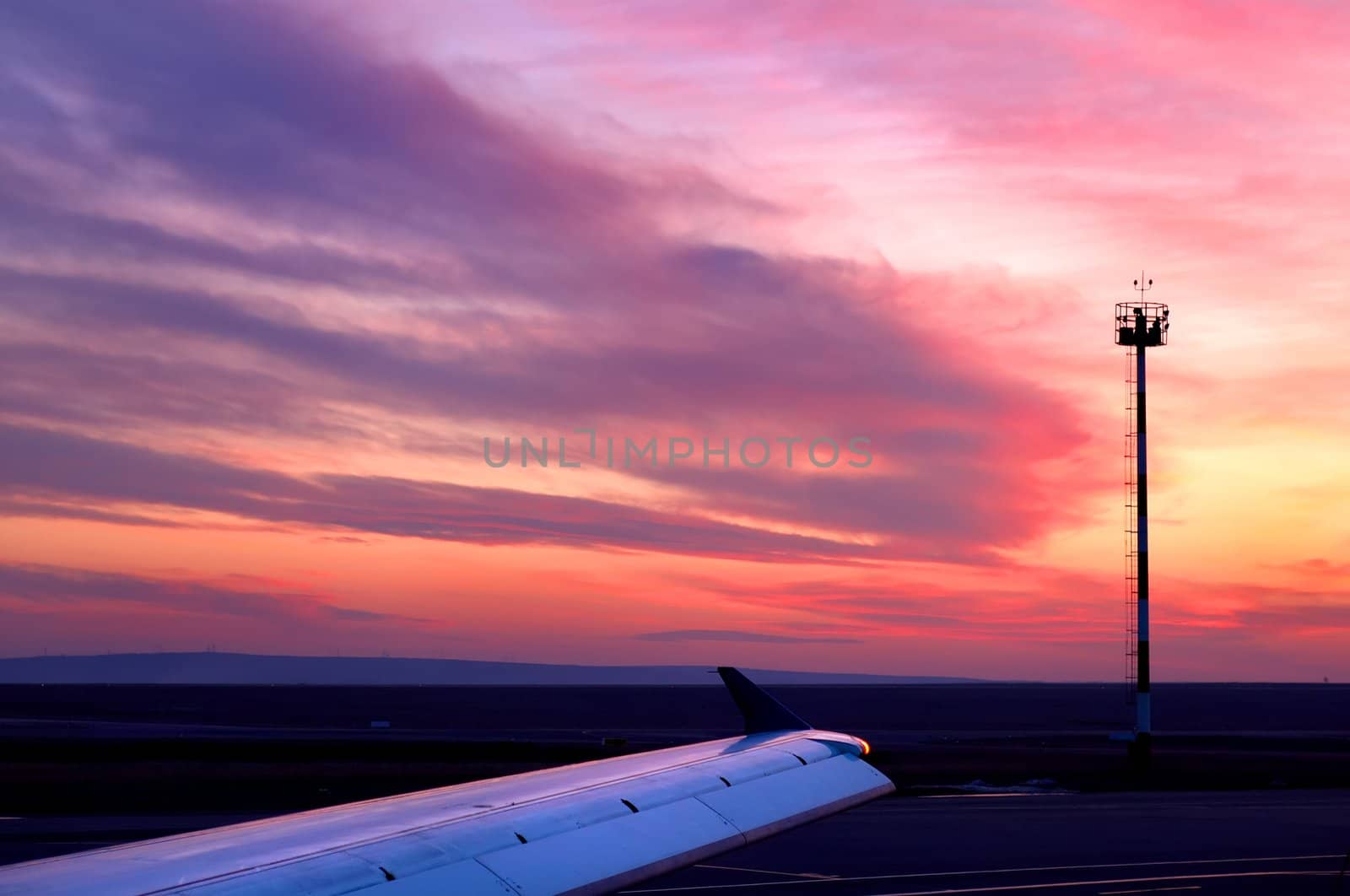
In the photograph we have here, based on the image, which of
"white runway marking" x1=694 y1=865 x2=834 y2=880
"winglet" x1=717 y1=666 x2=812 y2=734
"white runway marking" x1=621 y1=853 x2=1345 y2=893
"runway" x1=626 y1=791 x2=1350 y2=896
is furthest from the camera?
"white runway marking" x1=694 y1=865 x2=834 y2=880

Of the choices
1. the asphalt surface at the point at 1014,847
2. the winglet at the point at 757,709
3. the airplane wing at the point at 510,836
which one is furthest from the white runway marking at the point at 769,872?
the airplane wing at the point at 510,836

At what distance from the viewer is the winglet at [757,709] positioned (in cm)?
1309

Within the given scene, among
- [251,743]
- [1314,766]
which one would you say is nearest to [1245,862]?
[1314,766]

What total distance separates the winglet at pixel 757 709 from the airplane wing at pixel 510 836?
129 cm

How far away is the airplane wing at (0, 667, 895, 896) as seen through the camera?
21.4 feet

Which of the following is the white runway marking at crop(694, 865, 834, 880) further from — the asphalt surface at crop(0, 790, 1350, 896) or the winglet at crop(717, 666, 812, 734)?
the winglet at crop(717, 666, 812, 734)

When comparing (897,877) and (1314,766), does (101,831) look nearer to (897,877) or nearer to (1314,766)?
(897,877)

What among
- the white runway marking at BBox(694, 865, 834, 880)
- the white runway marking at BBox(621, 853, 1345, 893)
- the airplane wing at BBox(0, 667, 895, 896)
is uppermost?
the airplane wing at BBox(0, 667, 895, 896)

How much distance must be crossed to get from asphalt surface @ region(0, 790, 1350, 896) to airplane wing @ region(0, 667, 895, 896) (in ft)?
27.0

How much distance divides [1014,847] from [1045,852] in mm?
912

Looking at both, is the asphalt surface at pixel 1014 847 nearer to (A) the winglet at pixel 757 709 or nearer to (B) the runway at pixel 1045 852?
(B) the runway at pixel 1045 852

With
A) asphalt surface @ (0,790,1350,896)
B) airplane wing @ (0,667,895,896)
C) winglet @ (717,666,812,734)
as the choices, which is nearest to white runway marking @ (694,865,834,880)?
asphalt surface @ (0,790,1350,896)

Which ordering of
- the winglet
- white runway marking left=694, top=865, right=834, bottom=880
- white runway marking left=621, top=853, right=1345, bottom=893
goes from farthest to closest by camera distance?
white runway marking left=694, top=865, right=834, bottom=880 → white runway marking left=621, top=853, right=1345, bottom=893 → the winglet

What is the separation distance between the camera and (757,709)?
13.2 meters
